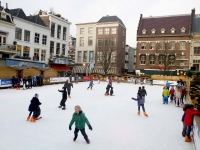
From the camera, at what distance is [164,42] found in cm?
4516

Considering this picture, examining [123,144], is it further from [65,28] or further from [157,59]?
[157,59]

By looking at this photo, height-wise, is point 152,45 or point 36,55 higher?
point 152,45

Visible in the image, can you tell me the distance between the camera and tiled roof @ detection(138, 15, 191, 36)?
154 ft

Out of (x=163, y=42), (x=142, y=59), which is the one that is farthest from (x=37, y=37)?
(x=163, y=42)

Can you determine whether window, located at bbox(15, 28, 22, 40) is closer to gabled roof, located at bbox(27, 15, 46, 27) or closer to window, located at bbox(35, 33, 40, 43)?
window, located at bbox(35, 33, 40, 43)

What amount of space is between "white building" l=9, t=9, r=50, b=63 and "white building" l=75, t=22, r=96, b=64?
17647 mm

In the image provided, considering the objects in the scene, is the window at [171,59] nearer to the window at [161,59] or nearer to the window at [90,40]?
the window at [161,59]

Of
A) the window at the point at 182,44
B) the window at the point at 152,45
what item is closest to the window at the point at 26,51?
the window at the point at 152,45

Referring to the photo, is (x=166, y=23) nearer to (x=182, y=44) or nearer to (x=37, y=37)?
(x=182, y=44)

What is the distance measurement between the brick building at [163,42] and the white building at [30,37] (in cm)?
2378

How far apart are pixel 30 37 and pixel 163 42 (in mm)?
29690

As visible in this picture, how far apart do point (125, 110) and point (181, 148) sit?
233 inches

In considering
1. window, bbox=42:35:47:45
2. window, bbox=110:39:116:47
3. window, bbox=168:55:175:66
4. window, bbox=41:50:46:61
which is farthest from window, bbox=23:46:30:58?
window, bbox=168:55:175:66

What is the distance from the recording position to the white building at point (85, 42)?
52719 millimetres
